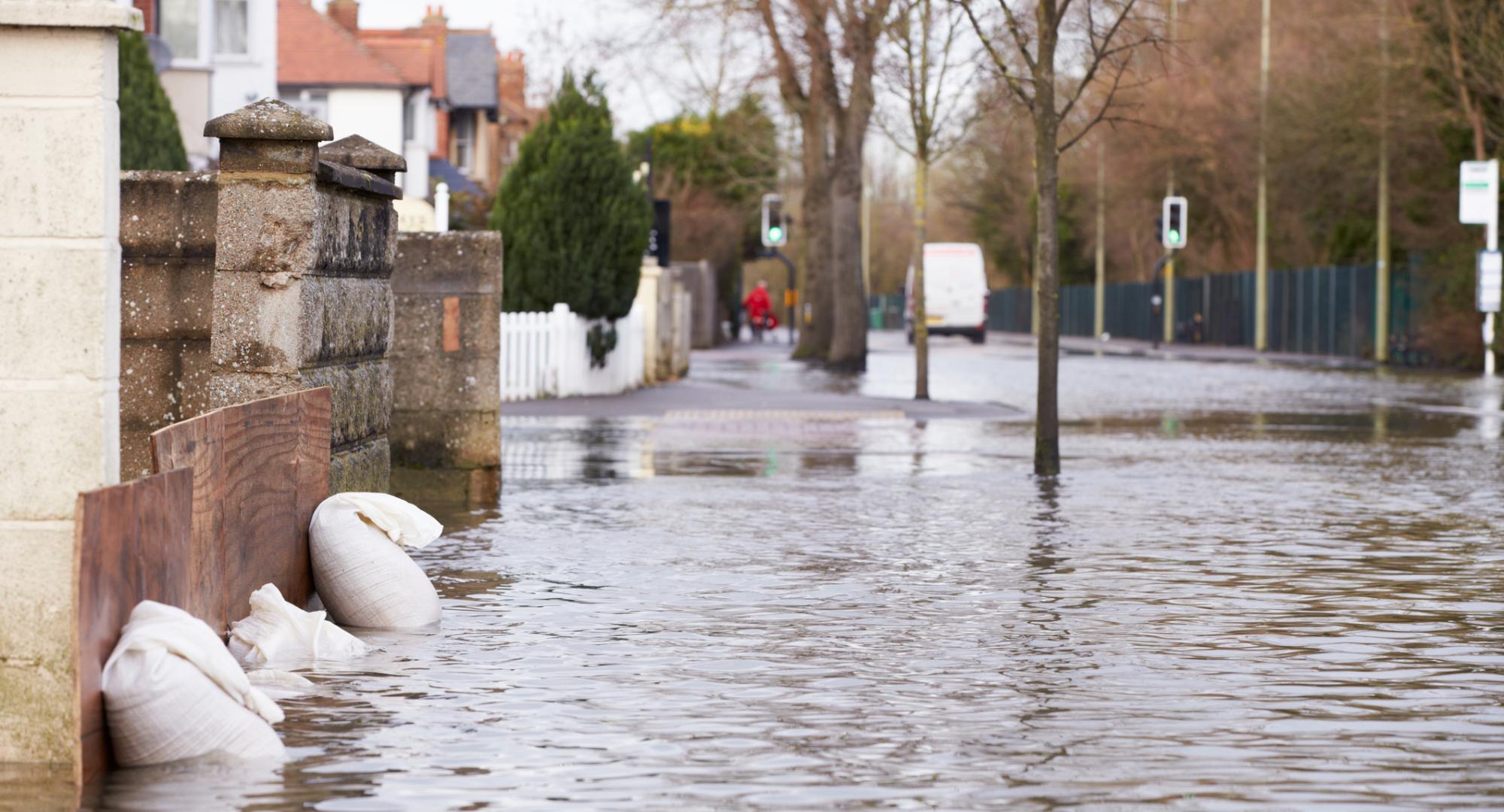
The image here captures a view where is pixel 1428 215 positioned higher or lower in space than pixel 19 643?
higher

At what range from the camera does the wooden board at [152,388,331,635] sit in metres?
7.38

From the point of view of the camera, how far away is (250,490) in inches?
326

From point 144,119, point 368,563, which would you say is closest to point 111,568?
point 368,563

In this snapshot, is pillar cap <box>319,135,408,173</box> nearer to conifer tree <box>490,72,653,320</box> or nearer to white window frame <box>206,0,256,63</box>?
conifer tree <box>490,72,653,320</box>

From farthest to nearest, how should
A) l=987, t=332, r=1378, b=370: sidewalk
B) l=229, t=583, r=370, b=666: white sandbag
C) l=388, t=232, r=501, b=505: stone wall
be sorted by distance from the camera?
1. l=987, t=332, r=1378, b=370: sidewalk
2. l=388, t=232, r=501, b=505: stone wall
3. l=229, t=583, r=370, b=666: white sandbag

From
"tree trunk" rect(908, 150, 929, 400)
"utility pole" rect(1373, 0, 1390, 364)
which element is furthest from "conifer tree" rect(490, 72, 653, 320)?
"utility pole" rect(1373, 0, 1390, 364)

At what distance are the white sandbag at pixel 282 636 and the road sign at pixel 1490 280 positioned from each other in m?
32.3

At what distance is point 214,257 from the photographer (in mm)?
11180

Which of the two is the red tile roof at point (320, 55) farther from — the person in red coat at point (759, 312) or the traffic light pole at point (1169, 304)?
the traffic light pole at point (1169, 304)

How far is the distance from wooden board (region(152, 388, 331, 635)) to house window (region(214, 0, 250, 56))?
4068 cm

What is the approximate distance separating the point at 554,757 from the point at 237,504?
1943mm

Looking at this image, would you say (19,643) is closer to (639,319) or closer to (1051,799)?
(1051,799)

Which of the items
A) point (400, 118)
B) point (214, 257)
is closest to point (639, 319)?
point (214, 257)

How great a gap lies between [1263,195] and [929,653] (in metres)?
51.7
